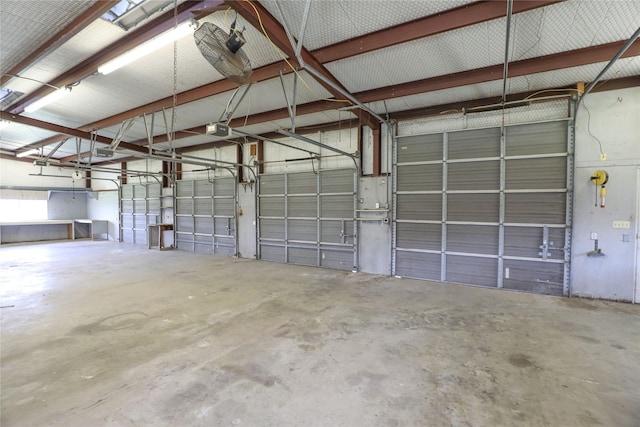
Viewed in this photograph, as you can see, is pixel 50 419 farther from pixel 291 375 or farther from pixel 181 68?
pixel 181 68

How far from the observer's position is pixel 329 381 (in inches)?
91.5

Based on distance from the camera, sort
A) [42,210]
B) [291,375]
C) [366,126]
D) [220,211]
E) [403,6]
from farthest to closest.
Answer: [42,210]
[220,211]
[366,126]
[403,6]
[291,375]

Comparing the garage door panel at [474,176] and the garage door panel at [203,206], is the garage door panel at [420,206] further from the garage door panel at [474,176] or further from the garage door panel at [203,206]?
the garage door panel at [203,206]

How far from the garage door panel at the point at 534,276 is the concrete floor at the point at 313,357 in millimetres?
270

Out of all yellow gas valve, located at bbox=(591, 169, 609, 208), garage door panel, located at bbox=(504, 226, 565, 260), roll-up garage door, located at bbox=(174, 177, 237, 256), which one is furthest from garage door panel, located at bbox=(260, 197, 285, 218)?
yellow gas valve, located at bbox=(591, 169, 609, 208)

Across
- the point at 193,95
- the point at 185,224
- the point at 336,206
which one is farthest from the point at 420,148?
the point at 185,224

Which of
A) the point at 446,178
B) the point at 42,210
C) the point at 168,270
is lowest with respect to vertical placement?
the point at 168,270

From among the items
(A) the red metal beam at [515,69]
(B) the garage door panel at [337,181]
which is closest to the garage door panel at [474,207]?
(A) the red metal beam at [515,69]

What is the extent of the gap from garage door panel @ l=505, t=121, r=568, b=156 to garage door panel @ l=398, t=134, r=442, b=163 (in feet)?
3.73

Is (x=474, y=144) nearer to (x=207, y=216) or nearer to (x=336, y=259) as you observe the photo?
(x=336, y=259)

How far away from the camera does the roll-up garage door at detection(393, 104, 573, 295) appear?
4.64 m

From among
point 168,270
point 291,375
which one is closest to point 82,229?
point 168,270

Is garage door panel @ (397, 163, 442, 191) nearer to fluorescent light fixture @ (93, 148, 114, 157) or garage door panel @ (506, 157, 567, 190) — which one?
garage door panel @ (506, 157, 567, 190)

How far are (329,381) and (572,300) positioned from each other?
4.34m
